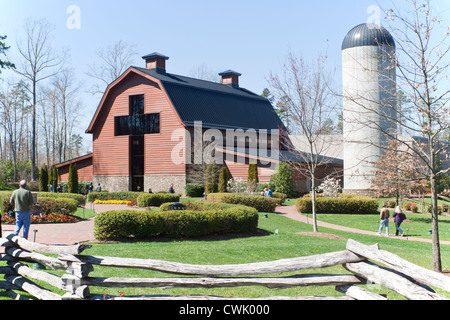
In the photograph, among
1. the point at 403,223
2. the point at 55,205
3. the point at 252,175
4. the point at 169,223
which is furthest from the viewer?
the point at 252,175

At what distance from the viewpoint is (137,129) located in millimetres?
37719

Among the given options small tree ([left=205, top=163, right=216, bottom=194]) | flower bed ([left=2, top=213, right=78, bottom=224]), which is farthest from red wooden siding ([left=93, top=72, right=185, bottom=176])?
flower bed ([left=2, top=213, right=78, bottom=224])

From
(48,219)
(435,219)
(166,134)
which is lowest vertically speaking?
(48,219)

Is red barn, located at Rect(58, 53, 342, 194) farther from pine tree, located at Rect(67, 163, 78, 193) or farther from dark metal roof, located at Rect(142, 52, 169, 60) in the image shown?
pine tree, located at Rect(67, 163, 78, 193)

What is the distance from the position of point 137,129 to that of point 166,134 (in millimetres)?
3415

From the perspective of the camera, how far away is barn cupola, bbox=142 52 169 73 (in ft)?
134

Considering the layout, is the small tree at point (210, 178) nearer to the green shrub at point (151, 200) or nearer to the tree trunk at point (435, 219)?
the green shrub at point (151, 200)

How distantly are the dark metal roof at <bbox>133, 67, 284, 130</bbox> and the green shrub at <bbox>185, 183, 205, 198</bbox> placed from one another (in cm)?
483

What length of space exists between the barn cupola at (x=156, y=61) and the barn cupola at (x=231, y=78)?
917 cm

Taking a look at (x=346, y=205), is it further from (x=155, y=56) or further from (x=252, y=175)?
(x=155, y=56)

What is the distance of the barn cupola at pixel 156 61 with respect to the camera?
4097 centimetres

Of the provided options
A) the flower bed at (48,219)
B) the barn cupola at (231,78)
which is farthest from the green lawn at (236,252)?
the barn cupola at (231,78)

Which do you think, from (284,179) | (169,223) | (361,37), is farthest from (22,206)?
(361,37)
